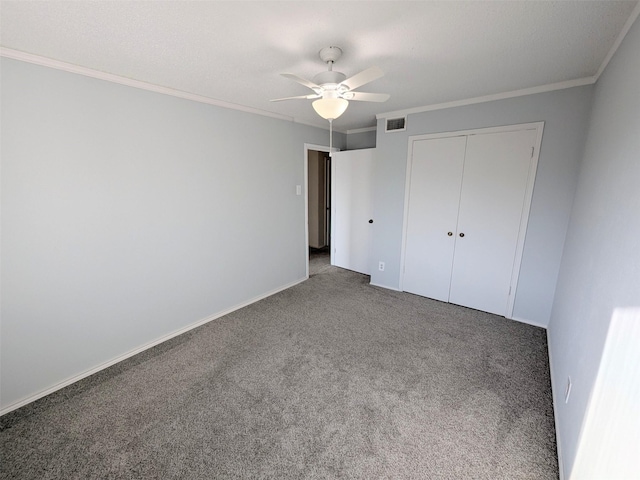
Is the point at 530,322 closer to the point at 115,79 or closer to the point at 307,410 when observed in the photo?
the point at 307,410

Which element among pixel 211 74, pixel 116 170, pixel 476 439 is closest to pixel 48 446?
pixel 116 170

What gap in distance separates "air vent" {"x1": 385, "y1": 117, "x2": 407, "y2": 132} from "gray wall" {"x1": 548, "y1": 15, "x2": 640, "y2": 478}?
168 cm

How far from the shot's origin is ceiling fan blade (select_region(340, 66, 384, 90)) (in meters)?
1.49

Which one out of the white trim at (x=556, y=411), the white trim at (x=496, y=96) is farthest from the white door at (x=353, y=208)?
the white trim at (x=556, y=411)

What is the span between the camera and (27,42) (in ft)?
5.30

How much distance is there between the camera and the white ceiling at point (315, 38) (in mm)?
1342

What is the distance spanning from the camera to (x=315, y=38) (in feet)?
5.25

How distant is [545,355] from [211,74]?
361cm

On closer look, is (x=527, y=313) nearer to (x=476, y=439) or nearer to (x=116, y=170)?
(x=476, y=439)

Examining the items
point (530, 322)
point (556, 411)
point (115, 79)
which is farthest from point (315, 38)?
point (530, 322)

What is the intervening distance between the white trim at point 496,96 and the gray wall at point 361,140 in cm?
92

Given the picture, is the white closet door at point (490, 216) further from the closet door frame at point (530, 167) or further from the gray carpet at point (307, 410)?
the gray carpet at point (307, 410)

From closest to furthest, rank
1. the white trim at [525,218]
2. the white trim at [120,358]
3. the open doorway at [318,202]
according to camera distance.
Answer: the white trim at [120,358]
the white trim at [525,218]
the open doorway at [318,202]

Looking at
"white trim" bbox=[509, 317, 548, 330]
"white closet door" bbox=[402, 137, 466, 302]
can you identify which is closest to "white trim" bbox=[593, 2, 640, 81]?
"white closet door" bbox=[402, 137, 466, 302]
